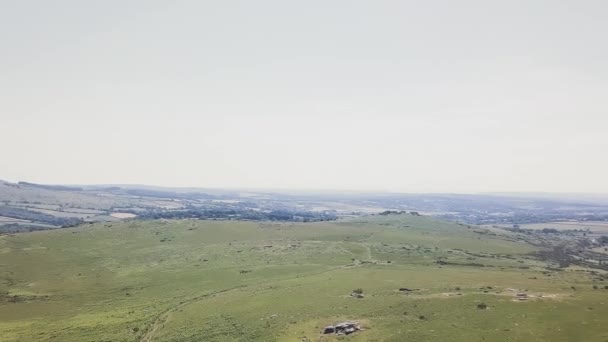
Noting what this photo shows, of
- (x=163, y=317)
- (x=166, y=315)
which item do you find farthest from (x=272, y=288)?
(x=163, y=317)

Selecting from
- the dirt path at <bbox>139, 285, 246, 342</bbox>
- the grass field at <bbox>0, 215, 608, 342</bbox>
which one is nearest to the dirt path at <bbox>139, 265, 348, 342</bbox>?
the dirt path at <bbox>139, 285, 246, 342</bbox>

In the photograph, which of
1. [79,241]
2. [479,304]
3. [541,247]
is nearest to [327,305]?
[479,304]

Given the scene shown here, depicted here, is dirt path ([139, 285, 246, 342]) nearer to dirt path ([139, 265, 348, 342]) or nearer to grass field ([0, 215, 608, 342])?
dirt path ([139, 265, 348, 342])

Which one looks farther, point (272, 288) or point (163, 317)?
point (272, 288)

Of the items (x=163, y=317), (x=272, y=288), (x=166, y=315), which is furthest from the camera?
(x=272, y=288)

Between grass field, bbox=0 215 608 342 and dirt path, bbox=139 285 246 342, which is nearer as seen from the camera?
grass field, bbox=0 215 608 342

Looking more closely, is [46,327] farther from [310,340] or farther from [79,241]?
[79,241]

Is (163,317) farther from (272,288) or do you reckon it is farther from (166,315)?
(272,288)

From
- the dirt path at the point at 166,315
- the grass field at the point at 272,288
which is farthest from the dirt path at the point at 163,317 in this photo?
the grass field at the point at 272,288
